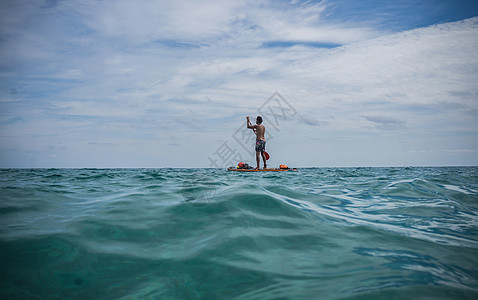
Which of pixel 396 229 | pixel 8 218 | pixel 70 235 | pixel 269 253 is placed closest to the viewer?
pixel 269 253

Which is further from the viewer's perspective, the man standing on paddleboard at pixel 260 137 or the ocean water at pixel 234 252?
the man standing on paddleboard at pixel 260 137

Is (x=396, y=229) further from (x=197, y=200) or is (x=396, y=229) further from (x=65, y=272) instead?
(x=65, y=272)

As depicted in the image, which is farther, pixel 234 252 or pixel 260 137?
pixel 260 137

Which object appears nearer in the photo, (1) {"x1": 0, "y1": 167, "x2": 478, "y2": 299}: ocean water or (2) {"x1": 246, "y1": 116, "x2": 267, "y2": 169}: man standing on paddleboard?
(1) {"x1": 0, "y1": 167, "x2": 478, "y2": 299}: ocean water

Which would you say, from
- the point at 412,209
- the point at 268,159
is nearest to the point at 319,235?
the point at 412,209

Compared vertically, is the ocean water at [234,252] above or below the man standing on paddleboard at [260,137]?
below

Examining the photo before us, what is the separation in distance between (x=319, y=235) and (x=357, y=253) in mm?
490

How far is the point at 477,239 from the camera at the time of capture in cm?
276

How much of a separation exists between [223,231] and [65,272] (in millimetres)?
1365

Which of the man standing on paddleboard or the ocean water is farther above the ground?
the man standing on paddleboard

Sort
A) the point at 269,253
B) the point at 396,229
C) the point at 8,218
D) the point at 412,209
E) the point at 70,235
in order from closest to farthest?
the point at 269,253
the point at 70,235
the point at 396,229
the point at 8,218
the point at 412,209

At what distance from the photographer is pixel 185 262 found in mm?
2107

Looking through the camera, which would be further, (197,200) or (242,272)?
(197,200)

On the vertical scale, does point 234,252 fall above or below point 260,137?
below
